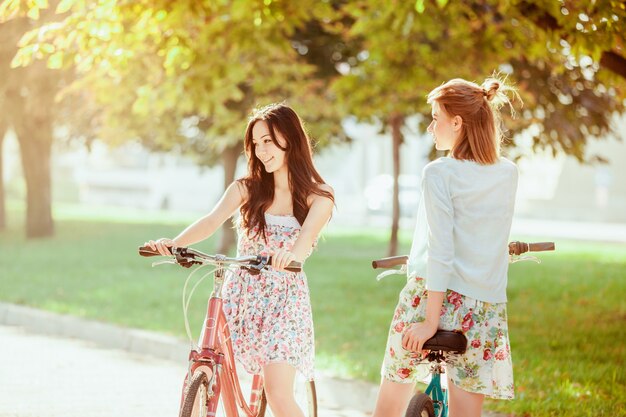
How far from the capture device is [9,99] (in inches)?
888

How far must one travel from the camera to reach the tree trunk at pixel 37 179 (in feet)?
86.2

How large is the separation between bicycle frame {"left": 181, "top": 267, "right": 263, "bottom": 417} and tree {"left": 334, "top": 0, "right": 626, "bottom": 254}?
13.8 feet

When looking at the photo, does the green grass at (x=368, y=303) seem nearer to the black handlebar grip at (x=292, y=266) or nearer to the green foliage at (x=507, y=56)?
the black handlebar grip at (x=292, y=266)

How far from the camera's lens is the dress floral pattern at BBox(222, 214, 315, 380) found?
4.72 m

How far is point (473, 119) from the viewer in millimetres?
4164

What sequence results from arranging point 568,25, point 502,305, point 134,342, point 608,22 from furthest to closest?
point 134,342, point 568,25, point 608,22, point 502,305

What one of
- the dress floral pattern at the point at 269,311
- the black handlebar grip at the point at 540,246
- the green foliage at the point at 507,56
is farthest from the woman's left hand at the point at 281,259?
the green foliage at the point at 507,56

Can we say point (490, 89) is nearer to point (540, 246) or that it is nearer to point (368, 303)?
point (540, 246)

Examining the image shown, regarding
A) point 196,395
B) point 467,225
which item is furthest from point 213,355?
point 467,225

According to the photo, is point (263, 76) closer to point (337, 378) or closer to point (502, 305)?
point (337, 378)

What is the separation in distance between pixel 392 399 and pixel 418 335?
0.36 meters

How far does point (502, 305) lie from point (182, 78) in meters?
9.97

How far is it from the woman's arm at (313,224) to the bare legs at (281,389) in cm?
48

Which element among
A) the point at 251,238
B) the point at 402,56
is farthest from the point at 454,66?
the point at 251,238
